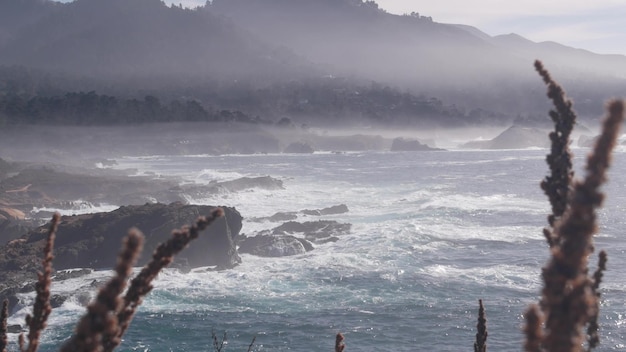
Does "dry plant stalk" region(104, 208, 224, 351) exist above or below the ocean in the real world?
above

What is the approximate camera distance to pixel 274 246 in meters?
30.8

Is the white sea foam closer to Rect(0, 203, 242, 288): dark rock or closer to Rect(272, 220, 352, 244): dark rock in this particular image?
Rect(0, 203, 242, 288): dark rock

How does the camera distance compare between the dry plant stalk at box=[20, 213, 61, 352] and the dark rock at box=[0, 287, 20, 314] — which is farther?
the dark rock at box=[0, 287, 20, 314]

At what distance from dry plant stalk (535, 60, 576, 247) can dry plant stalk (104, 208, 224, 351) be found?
1640mm

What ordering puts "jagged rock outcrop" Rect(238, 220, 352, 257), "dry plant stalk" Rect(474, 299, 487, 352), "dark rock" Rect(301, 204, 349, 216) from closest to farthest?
"dry plant stalk" Rect(474, 299, 487, 352)
"jagged rock outcrop" Rect(238, 220, 352, 257)
"dark rock" Rect(301, 204, 349, 216)

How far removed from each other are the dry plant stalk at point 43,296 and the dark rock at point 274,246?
89.5ft

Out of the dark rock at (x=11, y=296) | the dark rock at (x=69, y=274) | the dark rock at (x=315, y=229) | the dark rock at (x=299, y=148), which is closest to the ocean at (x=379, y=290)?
the dark rock at (x=11, y=296)

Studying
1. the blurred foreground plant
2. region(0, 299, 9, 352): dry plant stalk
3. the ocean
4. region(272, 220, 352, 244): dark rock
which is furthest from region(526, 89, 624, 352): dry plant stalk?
region(272, 220, 352, 244): dark rock

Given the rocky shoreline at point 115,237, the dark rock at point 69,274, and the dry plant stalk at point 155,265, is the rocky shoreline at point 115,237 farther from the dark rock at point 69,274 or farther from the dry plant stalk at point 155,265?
the dry plant stalk at point 155,265

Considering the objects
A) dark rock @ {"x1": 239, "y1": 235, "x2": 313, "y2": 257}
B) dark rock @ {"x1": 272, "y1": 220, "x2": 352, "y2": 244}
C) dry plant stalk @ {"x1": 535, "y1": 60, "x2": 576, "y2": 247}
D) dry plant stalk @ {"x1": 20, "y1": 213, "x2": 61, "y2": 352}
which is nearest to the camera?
dry plant stalk @ {"x1": 20, "y1": 213, "x2": 61, "y2": 352}

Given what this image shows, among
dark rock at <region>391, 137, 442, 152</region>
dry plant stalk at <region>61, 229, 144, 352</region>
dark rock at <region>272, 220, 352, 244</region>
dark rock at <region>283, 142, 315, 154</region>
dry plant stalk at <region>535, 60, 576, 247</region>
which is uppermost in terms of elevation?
dry plant stalk at <region>535, 60, 576, 247</region>

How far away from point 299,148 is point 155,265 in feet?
393

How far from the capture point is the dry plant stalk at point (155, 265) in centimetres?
271

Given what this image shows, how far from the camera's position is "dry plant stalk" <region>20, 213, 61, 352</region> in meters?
2.98
